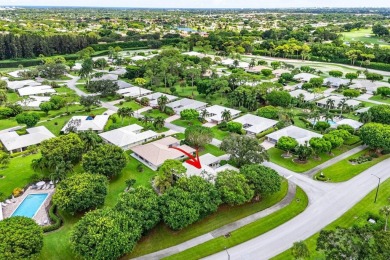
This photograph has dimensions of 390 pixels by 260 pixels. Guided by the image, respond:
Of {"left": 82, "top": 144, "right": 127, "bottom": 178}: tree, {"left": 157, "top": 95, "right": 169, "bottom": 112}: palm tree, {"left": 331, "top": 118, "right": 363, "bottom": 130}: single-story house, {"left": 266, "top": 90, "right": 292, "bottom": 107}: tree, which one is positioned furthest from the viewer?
{"left": 266, "top": 90, "right": 292, "bottom": 107}: tree

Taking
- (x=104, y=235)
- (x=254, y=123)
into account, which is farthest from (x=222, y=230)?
(x=254, y=123)

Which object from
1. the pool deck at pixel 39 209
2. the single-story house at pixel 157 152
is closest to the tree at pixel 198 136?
the single-story house at pixel 157 152

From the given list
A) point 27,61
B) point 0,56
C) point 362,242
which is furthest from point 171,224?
point 0,56

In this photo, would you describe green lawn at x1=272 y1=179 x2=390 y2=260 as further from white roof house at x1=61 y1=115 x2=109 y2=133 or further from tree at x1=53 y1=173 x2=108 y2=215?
white roof house at x1=61 y1=115 x2=109 y2=133

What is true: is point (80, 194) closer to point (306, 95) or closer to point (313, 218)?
Result: point (313, 218)

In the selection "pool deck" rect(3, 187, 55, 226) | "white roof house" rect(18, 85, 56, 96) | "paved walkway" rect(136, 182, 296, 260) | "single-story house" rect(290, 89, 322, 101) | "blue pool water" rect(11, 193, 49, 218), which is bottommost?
"blue pool water" rect(11, 193, 49, 218)

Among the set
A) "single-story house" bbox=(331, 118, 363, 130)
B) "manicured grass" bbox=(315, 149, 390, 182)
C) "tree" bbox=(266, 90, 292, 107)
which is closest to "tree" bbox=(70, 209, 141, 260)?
"manicured grass" bbox=(315, 149, 390, 182)
